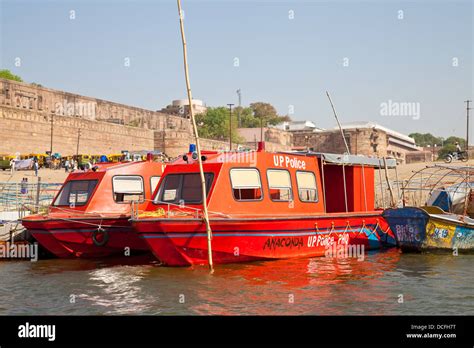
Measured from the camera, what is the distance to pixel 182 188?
15.5 metres

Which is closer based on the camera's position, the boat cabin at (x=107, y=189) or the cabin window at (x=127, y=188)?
the boat cabin at (x=107, y=189)

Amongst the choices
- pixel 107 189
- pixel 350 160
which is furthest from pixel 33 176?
pixel 350 160

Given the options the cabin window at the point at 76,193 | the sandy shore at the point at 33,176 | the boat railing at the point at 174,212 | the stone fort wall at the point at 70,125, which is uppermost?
the stone fort wall at the point at 70,125

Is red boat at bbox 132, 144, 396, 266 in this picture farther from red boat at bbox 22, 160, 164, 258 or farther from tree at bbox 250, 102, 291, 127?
tree at bbox 250, 102, 291, 127

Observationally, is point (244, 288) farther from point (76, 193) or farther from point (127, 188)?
point (76, 193)

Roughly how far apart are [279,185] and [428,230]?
479cm

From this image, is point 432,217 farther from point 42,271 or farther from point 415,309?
point 42,271

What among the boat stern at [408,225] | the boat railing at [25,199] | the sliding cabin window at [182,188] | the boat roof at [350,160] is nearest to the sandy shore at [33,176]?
the boat railing at [25,199]

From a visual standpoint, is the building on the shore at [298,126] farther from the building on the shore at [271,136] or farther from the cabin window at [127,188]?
the cabin window at [127,188]

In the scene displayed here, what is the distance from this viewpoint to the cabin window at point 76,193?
1781 centimetres

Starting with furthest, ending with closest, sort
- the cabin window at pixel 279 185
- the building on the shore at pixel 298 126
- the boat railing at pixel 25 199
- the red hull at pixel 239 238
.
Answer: the building on the shore at pixel 298 126
the boat railing at pixel 25 199
the cabin window at pixel 279 185
the red hull at pixel 239 238

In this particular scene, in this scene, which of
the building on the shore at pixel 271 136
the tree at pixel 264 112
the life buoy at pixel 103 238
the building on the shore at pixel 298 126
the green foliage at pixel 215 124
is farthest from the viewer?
the tree at pixel 264 112

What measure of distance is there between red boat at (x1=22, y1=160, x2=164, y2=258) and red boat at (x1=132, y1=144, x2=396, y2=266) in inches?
51.3

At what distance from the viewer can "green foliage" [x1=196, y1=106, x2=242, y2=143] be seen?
102000 millimetres
